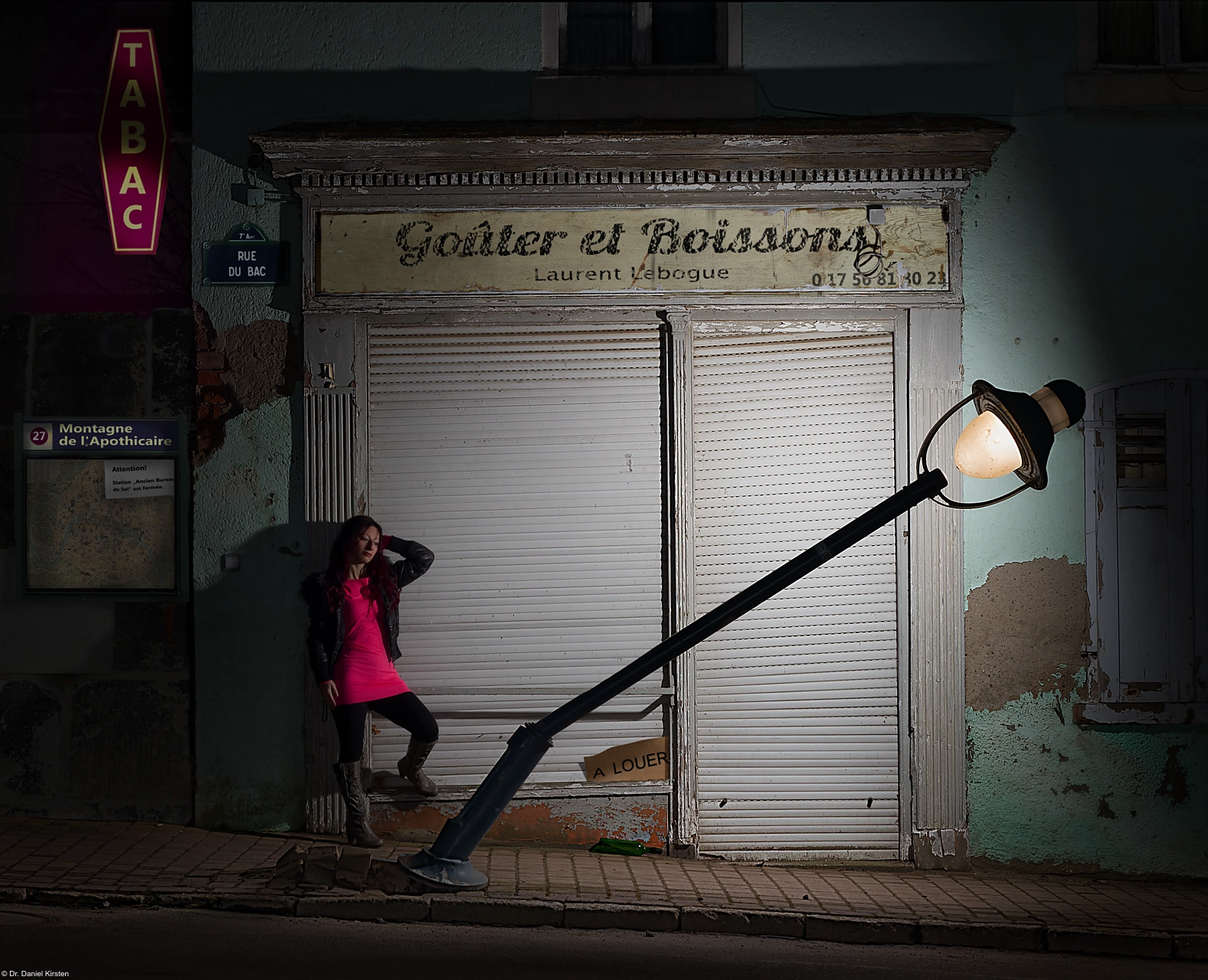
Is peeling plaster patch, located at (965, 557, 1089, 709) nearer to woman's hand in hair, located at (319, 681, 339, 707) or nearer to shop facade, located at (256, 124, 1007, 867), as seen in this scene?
shop facade, located at (256, 124, 1007, 867)

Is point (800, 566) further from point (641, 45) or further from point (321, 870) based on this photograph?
point (641, 45)

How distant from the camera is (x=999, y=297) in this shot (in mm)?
6371

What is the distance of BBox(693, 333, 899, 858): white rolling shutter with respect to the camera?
6391 mm

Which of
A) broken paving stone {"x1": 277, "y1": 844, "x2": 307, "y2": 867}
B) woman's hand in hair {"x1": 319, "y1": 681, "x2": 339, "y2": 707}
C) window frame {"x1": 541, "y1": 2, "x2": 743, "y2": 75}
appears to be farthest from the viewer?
window frame {"x1": 541, "y1": 2, "x2": 743, "y2": 75}

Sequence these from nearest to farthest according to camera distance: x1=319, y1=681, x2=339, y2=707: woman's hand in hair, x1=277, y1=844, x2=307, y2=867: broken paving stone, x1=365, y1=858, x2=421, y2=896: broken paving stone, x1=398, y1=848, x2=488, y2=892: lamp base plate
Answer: x1=398, y1=848, x2=488, y2=892: lamp base plate < x1=365, y1=858, x2=421, y2=896: broken paving stone < x1=277, y1=844, x2=307, y2=867: broken paving stone < x1=319, y1=681, x2=339, y2=707: woman's hand in hair

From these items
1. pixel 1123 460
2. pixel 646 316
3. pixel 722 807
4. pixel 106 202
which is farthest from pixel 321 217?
pixel 1123 460

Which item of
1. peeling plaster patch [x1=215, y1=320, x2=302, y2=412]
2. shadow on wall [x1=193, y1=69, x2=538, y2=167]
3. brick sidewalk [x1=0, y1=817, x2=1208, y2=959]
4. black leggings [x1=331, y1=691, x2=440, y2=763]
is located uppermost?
shadow on wall [x1=193, y1=69, x2=538, y2=167]

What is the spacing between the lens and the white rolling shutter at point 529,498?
6.41 m


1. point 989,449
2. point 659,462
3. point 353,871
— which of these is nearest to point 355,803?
point 353,871

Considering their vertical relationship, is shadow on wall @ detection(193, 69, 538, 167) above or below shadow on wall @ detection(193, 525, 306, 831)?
above

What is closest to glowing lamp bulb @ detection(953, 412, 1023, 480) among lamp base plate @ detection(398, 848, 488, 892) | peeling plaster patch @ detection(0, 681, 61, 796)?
lamp base plate @ detection(398, 848, 488, 892)

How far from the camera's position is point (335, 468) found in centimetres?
633

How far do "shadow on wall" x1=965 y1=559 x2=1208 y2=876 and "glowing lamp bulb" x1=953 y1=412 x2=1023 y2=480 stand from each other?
7.64 ft

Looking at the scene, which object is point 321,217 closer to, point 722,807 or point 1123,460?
point 722,807
